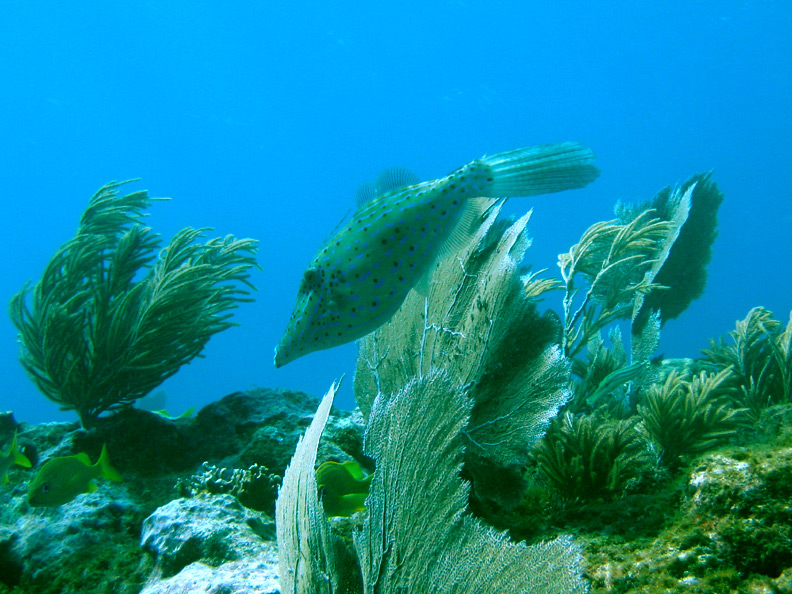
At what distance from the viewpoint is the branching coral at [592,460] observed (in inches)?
124

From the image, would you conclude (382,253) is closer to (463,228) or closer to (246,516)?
(463,228)

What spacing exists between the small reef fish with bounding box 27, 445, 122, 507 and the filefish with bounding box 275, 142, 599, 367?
294cm

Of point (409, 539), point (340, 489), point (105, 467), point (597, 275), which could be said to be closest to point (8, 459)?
point (105, 467)

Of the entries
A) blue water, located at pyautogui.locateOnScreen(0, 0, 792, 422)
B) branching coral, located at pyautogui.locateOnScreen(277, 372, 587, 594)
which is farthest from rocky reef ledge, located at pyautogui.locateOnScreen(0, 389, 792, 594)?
blue water, located at pyautogui.locateOnScreen(0, 0, 792, 422)

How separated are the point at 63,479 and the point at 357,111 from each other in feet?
372

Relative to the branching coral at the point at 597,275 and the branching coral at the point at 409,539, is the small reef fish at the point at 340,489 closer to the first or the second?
the branching coral at the point at 409,539

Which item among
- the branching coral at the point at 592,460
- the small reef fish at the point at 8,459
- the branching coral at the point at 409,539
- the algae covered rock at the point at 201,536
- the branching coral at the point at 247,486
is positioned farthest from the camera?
the small reef fish at the point at 8,459

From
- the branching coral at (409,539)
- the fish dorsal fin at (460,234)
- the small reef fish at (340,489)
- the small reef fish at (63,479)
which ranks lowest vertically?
the branching coral at (409,539)

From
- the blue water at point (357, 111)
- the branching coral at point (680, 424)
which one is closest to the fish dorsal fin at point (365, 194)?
the branching coral at point (680, 424)

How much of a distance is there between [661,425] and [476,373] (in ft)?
5.90

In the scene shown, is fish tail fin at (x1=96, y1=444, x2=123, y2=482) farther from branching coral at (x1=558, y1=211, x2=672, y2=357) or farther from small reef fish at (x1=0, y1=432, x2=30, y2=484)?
branching coral at (x1=558, y1=211, x2=672, y2=357)

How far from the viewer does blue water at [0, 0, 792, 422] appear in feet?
273

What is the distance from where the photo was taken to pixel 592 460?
10.5 ft

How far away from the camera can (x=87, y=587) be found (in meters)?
3.34
